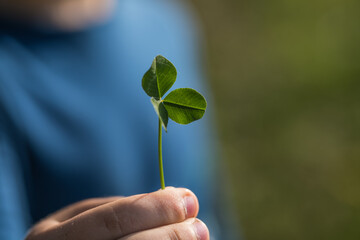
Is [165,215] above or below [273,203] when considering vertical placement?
above

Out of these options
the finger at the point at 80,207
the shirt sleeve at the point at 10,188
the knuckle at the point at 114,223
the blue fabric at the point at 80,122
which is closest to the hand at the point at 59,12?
the blue fabric at the point at 80,122

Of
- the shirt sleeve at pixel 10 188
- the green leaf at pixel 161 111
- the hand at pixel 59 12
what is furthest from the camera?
the hand at pixel 59 12

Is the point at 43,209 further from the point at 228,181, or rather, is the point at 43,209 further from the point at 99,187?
the point at 228,181

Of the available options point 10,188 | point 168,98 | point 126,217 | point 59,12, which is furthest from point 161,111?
point 59,12

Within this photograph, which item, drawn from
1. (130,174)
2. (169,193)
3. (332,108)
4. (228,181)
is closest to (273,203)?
(228,181)

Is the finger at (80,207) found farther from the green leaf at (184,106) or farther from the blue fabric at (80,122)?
the blue fabric at (80,122)

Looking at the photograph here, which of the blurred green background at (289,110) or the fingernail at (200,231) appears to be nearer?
the fingernail at (200,231)
